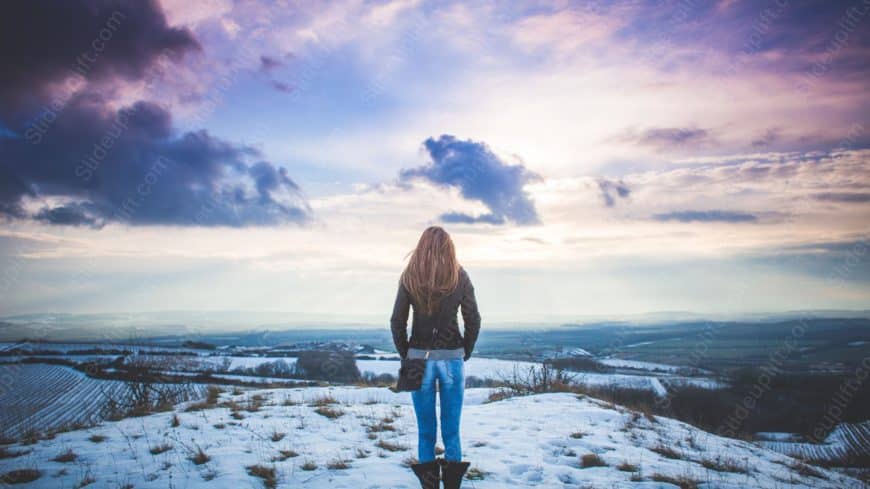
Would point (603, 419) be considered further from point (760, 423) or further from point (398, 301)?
point (760, 423)

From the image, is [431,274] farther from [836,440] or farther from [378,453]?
[836,440]

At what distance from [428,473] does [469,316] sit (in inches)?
67.7

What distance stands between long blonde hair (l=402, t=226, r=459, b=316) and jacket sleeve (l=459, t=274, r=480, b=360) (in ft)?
0.78

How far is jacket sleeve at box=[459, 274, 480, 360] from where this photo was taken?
4.52m

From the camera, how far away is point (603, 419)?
9.04 m

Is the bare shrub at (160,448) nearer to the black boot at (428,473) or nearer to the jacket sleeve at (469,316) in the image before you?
the black boot at (428,473)

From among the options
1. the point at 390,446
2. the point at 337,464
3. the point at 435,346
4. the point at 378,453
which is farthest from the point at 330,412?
the point at 435,346

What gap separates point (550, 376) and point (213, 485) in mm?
11870

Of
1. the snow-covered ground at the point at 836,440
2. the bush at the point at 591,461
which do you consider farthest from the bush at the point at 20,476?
the snow-covered ground at the point at 836,440

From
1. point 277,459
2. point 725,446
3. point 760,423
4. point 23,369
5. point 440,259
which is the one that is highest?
point 440,259

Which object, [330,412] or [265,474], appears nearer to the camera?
[265,474]

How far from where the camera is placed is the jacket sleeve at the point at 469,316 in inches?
178

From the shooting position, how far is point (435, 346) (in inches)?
168

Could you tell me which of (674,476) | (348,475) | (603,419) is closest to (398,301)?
(348,475)
